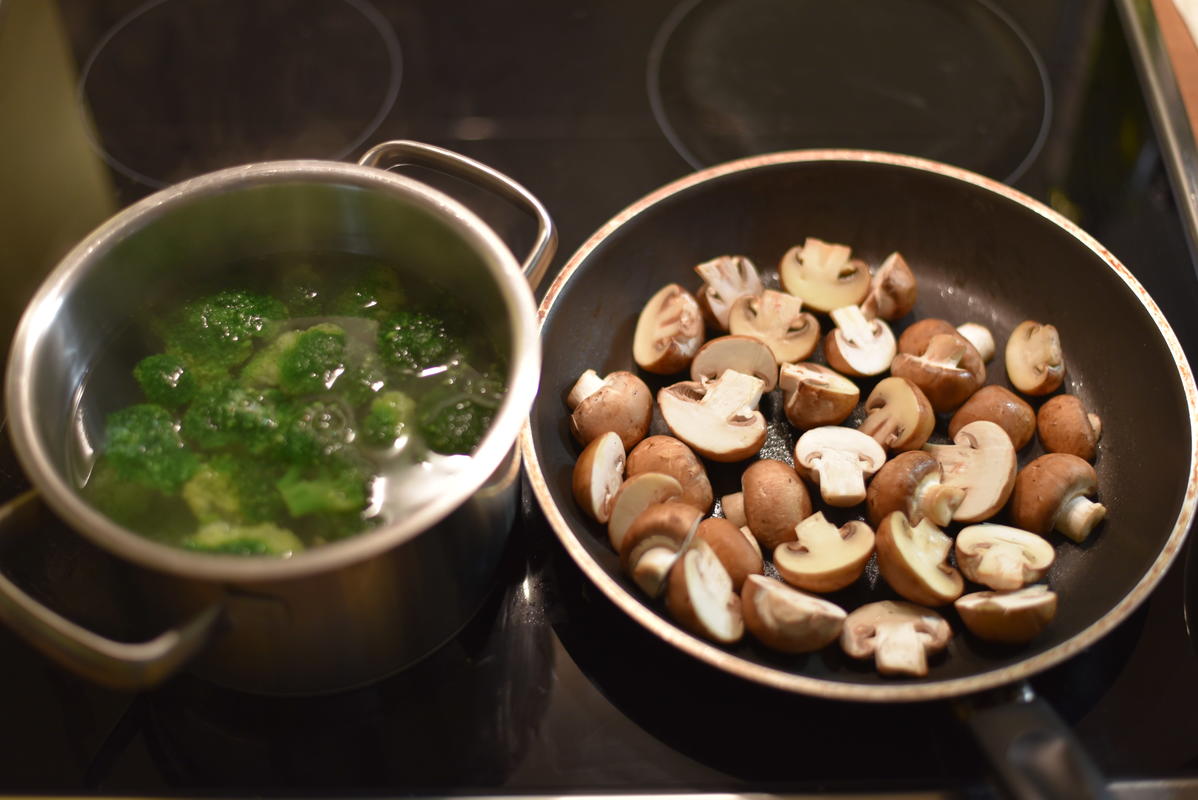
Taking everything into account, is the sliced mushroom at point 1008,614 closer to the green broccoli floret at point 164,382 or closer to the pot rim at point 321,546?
the pot rim at point 321,546

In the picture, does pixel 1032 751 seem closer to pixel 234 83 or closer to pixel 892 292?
pixel 892 292

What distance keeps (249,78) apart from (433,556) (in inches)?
38.0

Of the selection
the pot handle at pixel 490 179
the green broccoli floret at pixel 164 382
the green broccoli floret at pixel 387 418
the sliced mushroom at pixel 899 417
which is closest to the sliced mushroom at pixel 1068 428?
the sliced mushroom at pixel 899 417

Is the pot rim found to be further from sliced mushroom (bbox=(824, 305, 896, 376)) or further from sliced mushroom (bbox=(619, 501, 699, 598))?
sliced mushroom (bbox=(824, 305, 896, 376))

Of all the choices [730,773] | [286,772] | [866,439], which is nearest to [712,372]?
[866,439]

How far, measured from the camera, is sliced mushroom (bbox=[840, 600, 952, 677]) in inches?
36.3

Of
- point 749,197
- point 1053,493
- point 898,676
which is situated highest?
point 749,197

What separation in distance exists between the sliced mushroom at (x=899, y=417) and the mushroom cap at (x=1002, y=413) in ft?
0.13

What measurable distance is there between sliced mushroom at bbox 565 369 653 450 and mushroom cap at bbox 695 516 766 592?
0.15 meters

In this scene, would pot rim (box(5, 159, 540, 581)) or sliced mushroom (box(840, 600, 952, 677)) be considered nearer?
pot rim (box(5, 159, 540, 581))

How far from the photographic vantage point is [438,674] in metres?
0.97

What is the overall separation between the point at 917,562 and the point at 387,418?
1.78 ft

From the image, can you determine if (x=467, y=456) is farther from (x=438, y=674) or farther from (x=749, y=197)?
(x=749, y=197)

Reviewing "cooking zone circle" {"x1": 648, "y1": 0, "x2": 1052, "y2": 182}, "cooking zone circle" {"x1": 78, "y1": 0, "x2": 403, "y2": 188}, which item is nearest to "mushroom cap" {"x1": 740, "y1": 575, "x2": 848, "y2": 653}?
"cooking zone circle" {"x1": 648, "y1": 0, "x2": 1052, "y2": 182}
